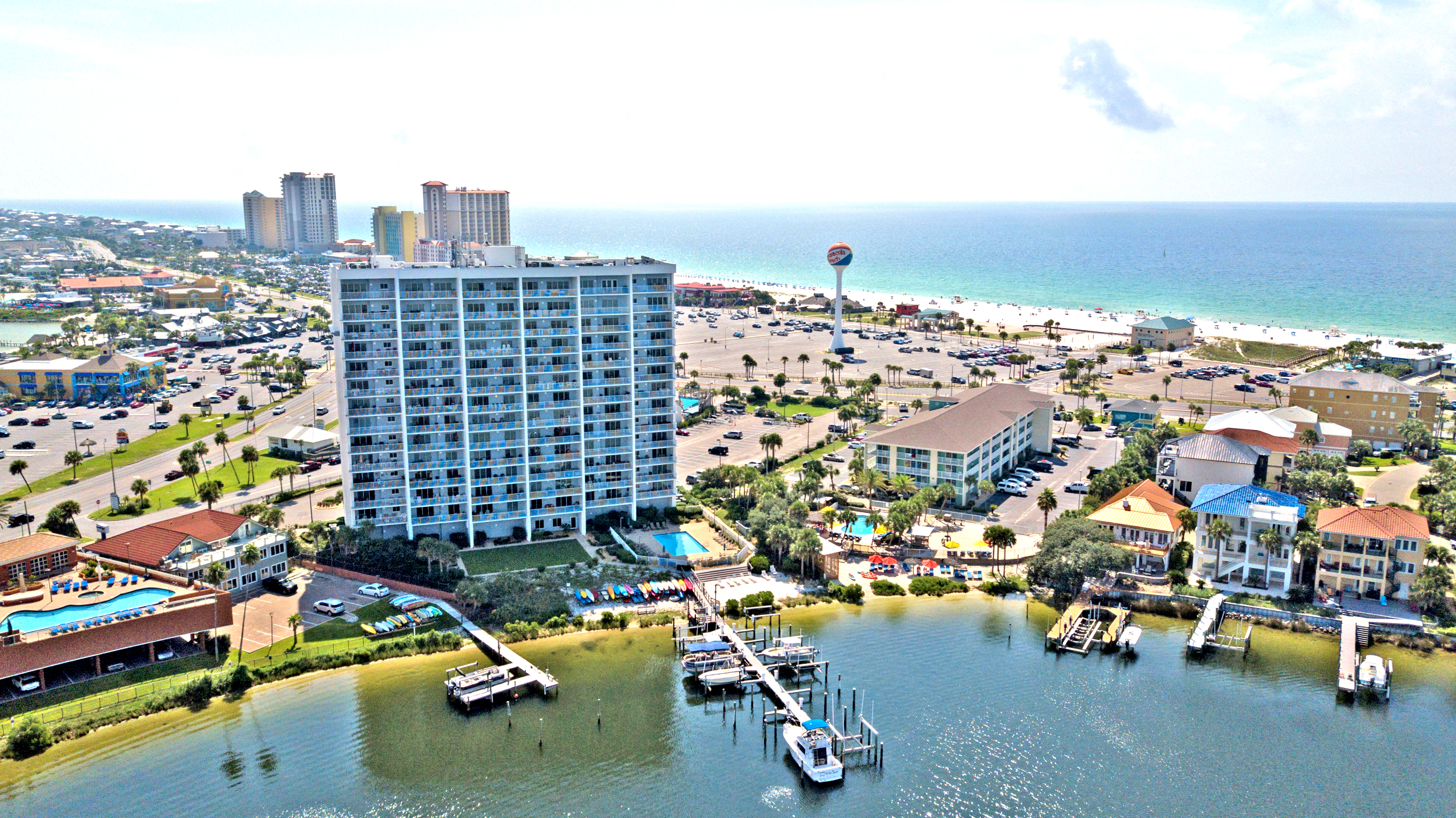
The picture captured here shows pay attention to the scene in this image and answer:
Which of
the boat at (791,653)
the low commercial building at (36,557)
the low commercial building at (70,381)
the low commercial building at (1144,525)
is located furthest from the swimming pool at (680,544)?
the low commercial building at (70,381)

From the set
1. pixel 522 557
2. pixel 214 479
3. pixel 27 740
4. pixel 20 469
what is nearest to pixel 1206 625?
pixel 522 557

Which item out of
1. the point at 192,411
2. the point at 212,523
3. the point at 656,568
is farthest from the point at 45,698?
the point at 192,411

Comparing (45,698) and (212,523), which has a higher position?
(212,523)

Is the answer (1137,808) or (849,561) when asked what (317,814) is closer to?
(1137,808)

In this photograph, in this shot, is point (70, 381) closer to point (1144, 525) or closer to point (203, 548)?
point (203, 548)

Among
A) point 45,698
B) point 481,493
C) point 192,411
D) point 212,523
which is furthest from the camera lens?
point 192,411

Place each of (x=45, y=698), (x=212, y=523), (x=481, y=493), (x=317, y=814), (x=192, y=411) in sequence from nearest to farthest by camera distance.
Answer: (x=317, y=814) < (x=45, y=698) < (x=212, y=523) < (x=481, y=493) < (x=192, y=411)

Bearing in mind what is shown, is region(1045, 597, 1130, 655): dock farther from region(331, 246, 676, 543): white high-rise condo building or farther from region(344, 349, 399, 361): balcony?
region(344, 349, 399, 361): balcony

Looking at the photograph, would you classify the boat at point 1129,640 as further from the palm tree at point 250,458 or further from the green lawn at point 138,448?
the green lawn at point 138,448
